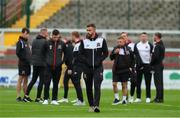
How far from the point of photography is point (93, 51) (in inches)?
706

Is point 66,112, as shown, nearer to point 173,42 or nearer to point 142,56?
point 142,56

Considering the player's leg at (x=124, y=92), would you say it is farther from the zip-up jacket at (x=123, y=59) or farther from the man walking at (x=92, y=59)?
the man walking at (x=92, y=59)

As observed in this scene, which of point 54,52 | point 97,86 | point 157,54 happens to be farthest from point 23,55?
point 97,86

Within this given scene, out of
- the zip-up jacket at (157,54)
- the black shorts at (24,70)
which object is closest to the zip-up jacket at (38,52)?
the black shorts at (24,70)

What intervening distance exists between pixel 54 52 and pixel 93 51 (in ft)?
9.67

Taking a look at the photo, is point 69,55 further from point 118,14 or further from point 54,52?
point 118,14

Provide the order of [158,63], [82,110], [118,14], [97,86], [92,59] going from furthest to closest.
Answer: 1. [118,14]
2. [158,63]
3. [82,110]
4. [92,59]
5. [97,86]

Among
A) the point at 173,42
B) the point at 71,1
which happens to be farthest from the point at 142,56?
the point at 71,1

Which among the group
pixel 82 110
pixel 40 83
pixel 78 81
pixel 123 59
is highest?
pixel 123 59

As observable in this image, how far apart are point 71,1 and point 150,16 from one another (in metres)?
4.74

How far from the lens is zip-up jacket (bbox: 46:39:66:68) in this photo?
67.4 feet

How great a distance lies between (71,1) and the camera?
3922 cm

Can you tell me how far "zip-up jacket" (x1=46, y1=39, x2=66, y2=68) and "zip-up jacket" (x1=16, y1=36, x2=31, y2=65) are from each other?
1.95m

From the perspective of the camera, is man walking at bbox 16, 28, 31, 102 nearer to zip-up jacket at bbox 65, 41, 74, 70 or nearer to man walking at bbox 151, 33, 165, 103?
zip-up jacket at bbox 65, 41, 74, 70
